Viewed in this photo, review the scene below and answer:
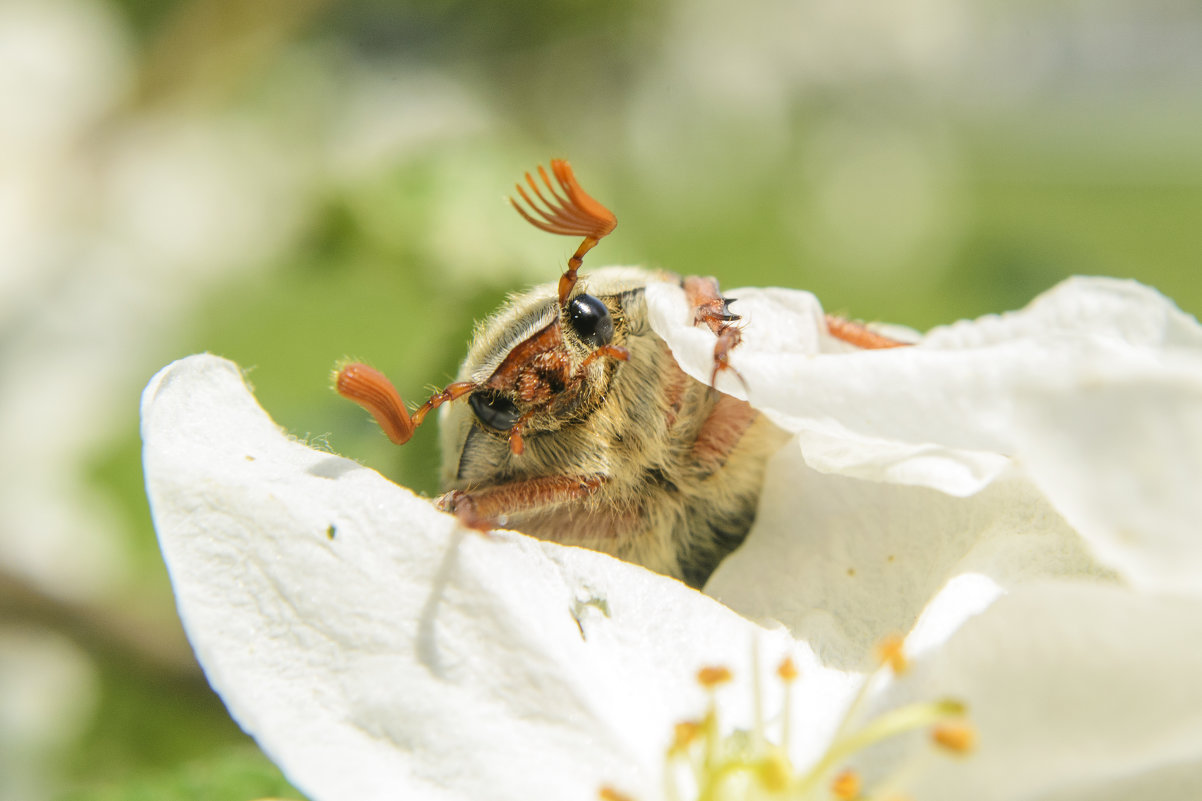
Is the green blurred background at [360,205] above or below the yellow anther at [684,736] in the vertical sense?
above

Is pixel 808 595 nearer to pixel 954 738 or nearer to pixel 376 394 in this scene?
pixel 954 738

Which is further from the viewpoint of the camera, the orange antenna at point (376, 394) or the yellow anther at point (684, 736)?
the orange antenna at point (376, 394)

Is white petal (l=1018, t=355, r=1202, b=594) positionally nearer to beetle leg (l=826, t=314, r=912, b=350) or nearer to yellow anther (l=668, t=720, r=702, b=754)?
yellow anther (l=668, t=720, r=702, b=754)

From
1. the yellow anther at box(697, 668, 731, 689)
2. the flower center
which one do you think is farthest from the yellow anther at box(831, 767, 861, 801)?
the yellow anther at box(697, 668, 731, 689)

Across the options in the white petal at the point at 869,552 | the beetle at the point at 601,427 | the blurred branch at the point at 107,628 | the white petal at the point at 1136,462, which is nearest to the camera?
the white petal at the point at 1136,462

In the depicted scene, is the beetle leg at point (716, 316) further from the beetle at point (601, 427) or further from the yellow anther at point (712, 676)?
the yellow anther at point (712, 676)

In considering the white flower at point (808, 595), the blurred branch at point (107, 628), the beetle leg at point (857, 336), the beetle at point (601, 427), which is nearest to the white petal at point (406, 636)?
the white flower at point (808, 595)

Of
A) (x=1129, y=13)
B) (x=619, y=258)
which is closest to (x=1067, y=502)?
(x=619, y=258)

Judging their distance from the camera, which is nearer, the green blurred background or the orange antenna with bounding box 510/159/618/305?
the orange antenna with bounding box 510/159/618/305
